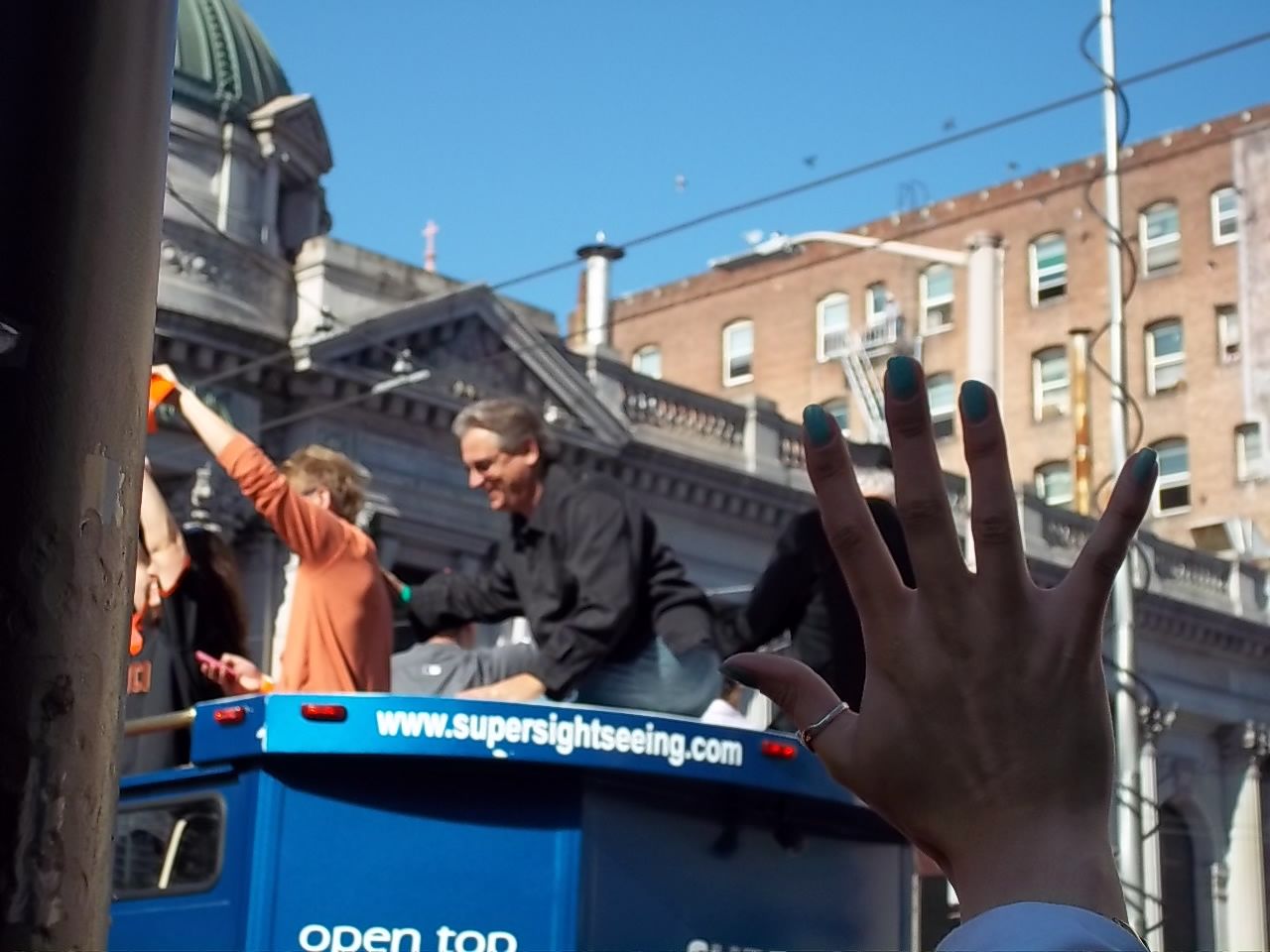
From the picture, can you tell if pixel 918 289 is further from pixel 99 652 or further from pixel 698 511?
pixel 99 652

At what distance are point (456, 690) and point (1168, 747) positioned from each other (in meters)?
39.1

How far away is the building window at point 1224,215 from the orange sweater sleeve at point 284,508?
47.6m

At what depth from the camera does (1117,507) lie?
1811mm

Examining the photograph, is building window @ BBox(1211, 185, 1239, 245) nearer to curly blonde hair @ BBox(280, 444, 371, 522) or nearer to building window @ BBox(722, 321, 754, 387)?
building window @ BBox(722, 321, 754, 387)

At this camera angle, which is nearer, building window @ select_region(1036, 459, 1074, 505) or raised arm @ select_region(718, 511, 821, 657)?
raised arm @ select_region(718, 511, 821, 657)

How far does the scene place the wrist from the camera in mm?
1693

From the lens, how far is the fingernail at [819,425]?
183 cm

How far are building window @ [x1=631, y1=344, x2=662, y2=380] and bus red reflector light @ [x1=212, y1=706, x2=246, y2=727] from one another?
5371 cm

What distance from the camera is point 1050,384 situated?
54812mm

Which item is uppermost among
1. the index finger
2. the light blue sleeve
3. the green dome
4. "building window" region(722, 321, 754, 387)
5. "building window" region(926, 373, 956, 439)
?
"building window" region(722, 321, 754, 387)

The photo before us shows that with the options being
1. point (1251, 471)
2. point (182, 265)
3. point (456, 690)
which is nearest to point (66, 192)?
point (456, 690)

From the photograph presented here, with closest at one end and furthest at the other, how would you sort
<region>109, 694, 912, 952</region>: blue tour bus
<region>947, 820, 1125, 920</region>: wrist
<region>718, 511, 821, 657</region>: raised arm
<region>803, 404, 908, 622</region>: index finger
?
<region>947, 820, 1125, 920</region>: wrist → <region>803, 404, 908, 622</region>: index finger → <region>109, 694, 912, 952</region>: blue tour bus → <region>718, 511, 821, 657</region>: raised arm

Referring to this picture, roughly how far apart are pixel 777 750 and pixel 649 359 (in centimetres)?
5445

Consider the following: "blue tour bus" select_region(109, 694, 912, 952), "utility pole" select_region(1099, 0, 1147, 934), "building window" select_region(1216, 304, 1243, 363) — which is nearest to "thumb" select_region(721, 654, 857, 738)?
"blue tour bus" select_region(109, 694, 912, 952)
